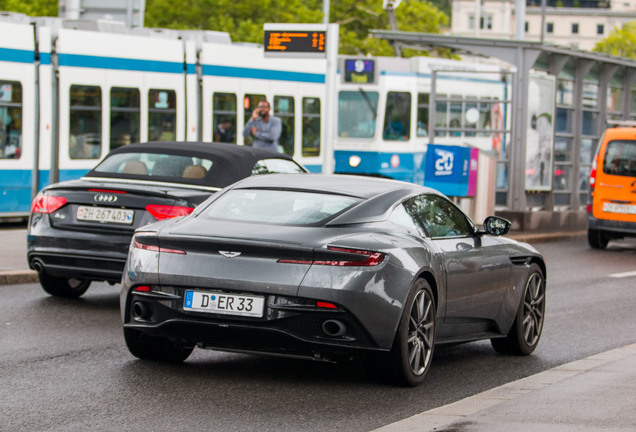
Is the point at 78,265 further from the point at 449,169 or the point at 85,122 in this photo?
the point at 449,169

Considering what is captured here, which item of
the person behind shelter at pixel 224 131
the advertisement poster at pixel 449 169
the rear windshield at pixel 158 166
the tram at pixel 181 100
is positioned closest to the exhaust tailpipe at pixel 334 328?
the rear windshield at pixel 158 166

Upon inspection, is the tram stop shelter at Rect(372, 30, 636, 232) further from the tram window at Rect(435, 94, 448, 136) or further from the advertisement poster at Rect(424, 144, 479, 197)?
the advertisement poster at Rect(424, 144, 479, 197)

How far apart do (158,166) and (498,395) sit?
5.14 metres

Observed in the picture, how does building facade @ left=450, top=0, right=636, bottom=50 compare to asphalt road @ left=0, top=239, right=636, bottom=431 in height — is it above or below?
above

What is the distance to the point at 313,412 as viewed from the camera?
689cm

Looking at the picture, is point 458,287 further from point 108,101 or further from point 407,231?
point 108,101

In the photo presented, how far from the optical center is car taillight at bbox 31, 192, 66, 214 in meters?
11.0

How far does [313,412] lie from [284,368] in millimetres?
1494

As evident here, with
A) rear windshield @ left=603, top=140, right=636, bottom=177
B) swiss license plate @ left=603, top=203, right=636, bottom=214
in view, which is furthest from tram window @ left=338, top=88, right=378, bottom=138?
swiss license plate @ left=603, top=203, right=636, bottom=214

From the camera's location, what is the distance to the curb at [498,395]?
6.33 metres

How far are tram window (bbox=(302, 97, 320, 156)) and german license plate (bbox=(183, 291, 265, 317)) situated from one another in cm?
2034

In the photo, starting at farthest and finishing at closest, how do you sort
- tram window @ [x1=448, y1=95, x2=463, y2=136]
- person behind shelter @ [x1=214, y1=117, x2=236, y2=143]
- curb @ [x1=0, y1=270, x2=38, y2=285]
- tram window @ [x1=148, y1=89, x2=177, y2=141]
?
1. person behind shelter @ [x1=214, y1=117, x2=236, y2=143]
2. tram window @ [x1=448, y1=95, x2=463, y2=136]
3. tram window @ [x1=148, y1=89, x2=177, y2=141]
4. curb @ [x1=0, y1=270, x2=38, y2=285]

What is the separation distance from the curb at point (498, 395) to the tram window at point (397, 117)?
20207mm

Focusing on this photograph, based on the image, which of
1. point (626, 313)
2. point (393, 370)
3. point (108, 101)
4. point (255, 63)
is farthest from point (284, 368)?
point (255, 63)
